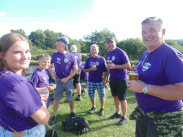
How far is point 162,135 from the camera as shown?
1.49m

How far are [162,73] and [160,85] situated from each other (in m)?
0.17

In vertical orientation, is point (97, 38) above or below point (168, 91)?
above

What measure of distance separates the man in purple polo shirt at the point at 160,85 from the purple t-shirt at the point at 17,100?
1.28 meters

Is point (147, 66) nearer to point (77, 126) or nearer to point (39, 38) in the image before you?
point (77, 126)

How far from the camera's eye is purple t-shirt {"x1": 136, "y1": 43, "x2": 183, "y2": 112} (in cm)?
Answer: 133

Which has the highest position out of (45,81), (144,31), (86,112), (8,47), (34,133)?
(144,31)

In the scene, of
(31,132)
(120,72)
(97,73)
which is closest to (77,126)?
(97,73)

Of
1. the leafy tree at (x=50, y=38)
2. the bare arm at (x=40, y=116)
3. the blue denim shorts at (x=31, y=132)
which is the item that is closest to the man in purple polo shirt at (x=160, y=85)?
the bare arm at (x=40, y=116)

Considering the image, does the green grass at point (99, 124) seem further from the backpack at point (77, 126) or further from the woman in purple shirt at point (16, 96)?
the woman in purple shirt at point (16, 96)

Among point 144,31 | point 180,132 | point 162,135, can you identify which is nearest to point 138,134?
point 162,135

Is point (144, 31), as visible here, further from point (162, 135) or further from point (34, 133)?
point (34, 133)

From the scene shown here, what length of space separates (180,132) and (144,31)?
1467mm

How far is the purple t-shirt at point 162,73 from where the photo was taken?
4.36ft

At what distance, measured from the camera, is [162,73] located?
1479mm
